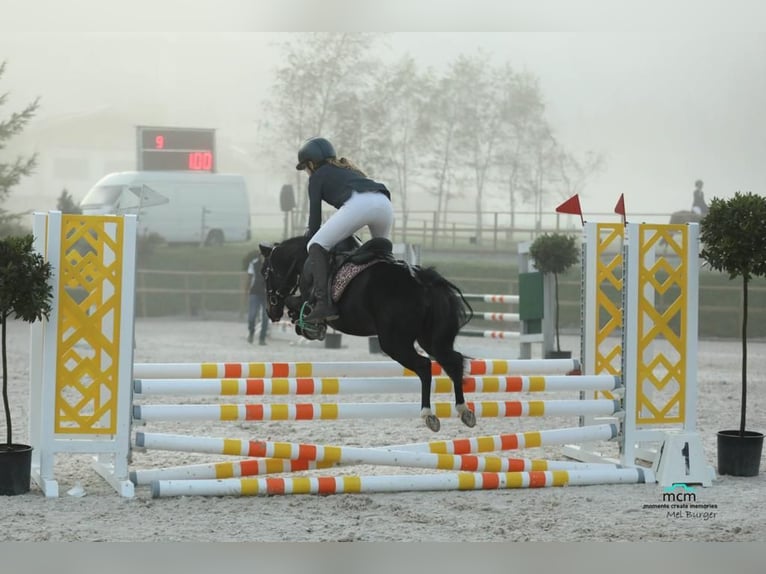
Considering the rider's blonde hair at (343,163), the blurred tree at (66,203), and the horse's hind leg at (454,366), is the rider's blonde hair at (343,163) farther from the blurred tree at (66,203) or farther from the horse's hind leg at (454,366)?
the blurred tree at (66,203)

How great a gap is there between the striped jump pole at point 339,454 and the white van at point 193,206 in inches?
743

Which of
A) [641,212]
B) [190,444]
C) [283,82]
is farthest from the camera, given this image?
[283,82]

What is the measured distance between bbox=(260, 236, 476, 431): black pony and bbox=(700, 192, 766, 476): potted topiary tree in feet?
5.41

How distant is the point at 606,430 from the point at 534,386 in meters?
0.58

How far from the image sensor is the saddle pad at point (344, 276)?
16.6ft

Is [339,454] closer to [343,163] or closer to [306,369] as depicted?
[306,369]

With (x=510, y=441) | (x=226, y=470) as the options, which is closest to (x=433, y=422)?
(x=510, y=441)

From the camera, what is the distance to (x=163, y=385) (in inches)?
204

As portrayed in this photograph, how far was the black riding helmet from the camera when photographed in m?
5.27

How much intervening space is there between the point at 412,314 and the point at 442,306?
0.15m

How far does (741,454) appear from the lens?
5.83m

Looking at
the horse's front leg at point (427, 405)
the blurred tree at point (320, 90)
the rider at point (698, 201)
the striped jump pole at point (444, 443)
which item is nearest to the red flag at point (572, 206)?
the striped jump pole at point (444, 443)

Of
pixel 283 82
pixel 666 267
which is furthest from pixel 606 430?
pixel 283 82

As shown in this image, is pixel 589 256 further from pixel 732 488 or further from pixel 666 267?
pixel 732 488
